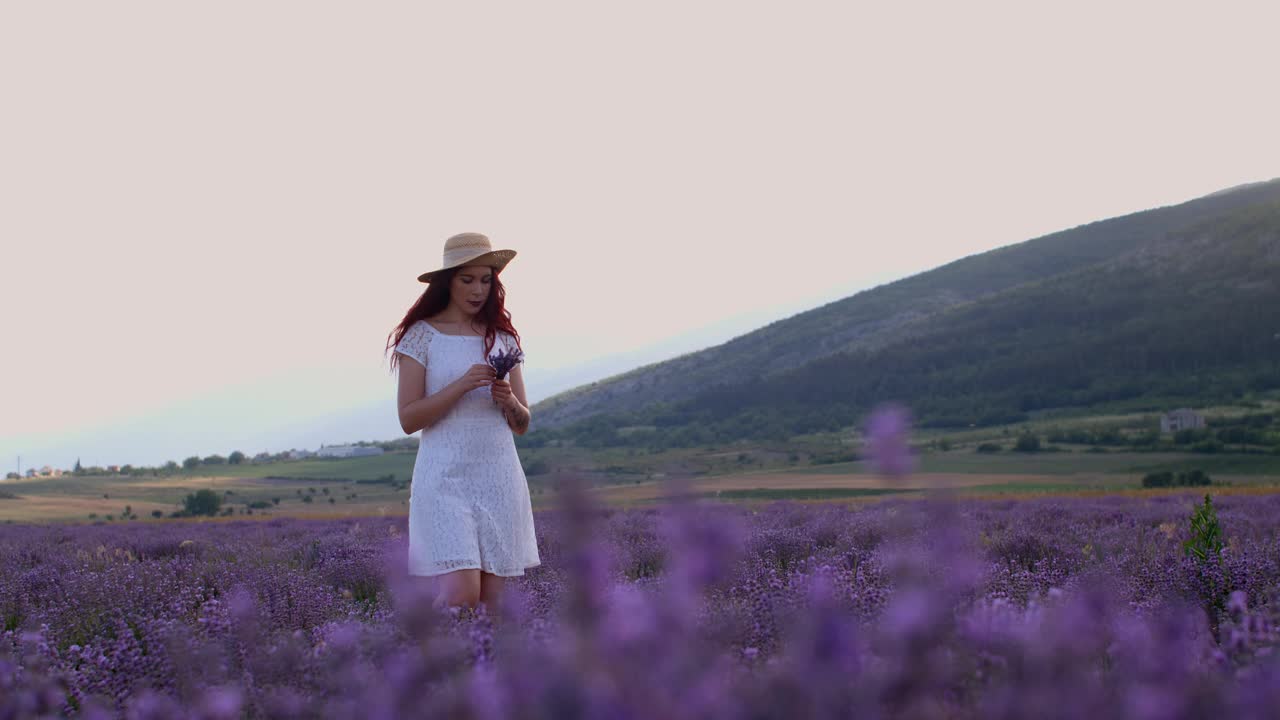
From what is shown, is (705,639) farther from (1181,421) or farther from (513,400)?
(1181,421)

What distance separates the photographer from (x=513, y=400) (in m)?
4.23

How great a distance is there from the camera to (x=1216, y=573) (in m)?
4.61

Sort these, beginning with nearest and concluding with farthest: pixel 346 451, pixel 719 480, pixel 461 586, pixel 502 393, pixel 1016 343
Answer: pixel 461 586 < pixel 502 393 < pixel 719 480 < pixel 346 451 < pixel 1016 343

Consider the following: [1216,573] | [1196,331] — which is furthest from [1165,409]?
[1216,573]

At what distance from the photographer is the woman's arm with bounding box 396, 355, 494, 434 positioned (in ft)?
13.4

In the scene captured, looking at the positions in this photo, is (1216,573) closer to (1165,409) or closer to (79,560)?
(79,560)

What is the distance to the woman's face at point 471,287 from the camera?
4.46 meters

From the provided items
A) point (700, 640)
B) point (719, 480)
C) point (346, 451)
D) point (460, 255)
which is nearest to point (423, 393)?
point (460, 255)

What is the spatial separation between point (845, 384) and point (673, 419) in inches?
652

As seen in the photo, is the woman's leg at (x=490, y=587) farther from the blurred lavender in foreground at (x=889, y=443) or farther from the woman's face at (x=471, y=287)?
the blurred lavender in foreground at (x=889, y=443)

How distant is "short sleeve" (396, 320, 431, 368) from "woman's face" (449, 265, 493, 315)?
21 cm

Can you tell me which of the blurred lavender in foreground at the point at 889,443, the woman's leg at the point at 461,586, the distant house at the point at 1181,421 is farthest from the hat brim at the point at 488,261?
the distant house at the point at 1181,421

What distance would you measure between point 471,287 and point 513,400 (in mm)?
600

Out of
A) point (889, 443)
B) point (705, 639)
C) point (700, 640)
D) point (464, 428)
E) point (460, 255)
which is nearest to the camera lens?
A: point (889, 443)
